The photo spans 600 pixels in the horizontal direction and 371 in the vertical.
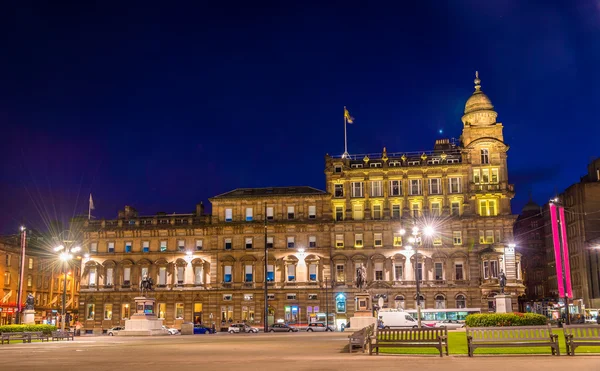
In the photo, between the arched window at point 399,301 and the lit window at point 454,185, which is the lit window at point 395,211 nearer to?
the lit window at point 454,185

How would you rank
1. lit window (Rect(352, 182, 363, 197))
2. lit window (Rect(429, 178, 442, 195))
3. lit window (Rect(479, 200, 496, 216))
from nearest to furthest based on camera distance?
lit window (Rect(479, 200, 496, 216)) < lit window (Rect(429, 178, 442, 195)) < lit window (Rect(352, 182, 363, 197))

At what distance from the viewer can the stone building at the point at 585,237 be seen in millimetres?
101812

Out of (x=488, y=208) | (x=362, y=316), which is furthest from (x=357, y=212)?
(x=362, y=316)

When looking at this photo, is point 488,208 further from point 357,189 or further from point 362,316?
point 362,316

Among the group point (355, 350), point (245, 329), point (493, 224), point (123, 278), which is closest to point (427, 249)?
point (493, 224)

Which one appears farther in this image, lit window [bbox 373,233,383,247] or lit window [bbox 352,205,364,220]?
lit window [bbox 352,205,364,220]

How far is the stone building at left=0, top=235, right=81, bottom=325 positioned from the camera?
307ft

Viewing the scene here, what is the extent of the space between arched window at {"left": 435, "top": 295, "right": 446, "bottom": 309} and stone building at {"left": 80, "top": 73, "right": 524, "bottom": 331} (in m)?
0.33

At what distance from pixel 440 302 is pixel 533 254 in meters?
53.4

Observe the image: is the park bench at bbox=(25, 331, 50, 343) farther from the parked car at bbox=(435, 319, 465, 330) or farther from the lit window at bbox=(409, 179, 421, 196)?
the lit window at bbox=(409, 179, 421, 196)

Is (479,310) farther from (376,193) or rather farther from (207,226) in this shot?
(207,226)

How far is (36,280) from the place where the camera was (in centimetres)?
10469

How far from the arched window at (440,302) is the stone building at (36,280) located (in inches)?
2090

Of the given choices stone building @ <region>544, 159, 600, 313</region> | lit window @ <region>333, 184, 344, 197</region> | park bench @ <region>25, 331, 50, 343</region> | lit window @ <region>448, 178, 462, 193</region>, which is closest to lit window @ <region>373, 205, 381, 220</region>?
lit window @ <region>333, 184, 344, 197</region>
